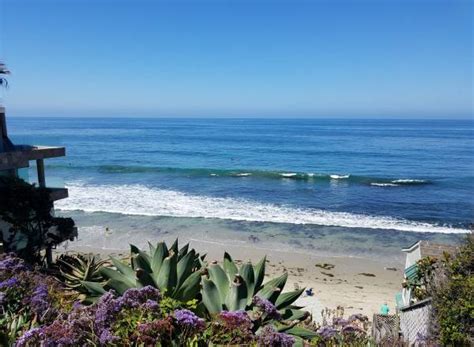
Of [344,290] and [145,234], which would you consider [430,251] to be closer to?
[344,290]

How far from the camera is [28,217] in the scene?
26.6 feet

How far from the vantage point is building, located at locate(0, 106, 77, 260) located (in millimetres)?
8531

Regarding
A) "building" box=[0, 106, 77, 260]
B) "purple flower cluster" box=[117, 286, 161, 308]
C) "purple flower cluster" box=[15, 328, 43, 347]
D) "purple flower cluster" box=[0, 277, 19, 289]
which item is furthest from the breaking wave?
"purple flower cluster" box=[15, 328, 43, 347]

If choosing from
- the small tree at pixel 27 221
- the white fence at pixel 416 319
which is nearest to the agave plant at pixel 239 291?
the white fence at pixel 416 319

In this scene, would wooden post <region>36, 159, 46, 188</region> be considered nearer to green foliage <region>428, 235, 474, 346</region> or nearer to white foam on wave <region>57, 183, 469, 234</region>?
green foliage <region>428, 235, 474, 346</region>

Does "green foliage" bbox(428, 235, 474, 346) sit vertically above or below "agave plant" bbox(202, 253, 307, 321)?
below

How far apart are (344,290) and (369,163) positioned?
1354 inches

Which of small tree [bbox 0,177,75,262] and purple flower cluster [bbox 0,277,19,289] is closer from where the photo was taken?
purple flower cluster [bbox 0,277,19,289]

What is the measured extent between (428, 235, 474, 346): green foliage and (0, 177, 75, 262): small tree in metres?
7.30

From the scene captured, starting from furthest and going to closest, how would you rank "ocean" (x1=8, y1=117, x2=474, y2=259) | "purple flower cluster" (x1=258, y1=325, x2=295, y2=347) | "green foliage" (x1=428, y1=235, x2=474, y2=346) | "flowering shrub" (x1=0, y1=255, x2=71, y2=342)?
1. "ocean" (x1=8, y1=117, x2=474, y2=259)
2. "green foliage" (x1=428, y1=235, x2=474, y2=346)
3. "flowering shrub" (x1=0, y1=255, x2=71, y2=342)
4. "purple flower cluster" (x1=258, y1=325, x2=295, y2=347)

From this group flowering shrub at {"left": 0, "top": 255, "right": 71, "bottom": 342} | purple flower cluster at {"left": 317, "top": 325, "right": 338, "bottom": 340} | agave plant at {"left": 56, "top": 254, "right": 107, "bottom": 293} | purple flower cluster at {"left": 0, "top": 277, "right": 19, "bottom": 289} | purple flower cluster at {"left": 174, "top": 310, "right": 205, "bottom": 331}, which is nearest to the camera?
purple flower cluster at {"left": 174, "top": 310, "right": 205, "bottom": 331}

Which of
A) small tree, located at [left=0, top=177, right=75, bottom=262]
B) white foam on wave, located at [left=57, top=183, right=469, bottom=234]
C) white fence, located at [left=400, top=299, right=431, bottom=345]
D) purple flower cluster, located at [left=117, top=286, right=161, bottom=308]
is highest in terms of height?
purple flower cluster, located at [left=117, top=286, right=161, bottom=308]

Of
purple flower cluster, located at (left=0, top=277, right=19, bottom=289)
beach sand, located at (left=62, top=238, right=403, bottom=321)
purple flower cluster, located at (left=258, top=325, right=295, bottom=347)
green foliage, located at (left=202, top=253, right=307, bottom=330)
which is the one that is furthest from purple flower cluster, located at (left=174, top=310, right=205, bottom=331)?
beach sand, located at (left=62, top=238, right=403, bottom=321)

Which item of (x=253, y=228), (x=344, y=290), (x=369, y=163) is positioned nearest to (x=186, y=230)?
(x=253, y=228)
